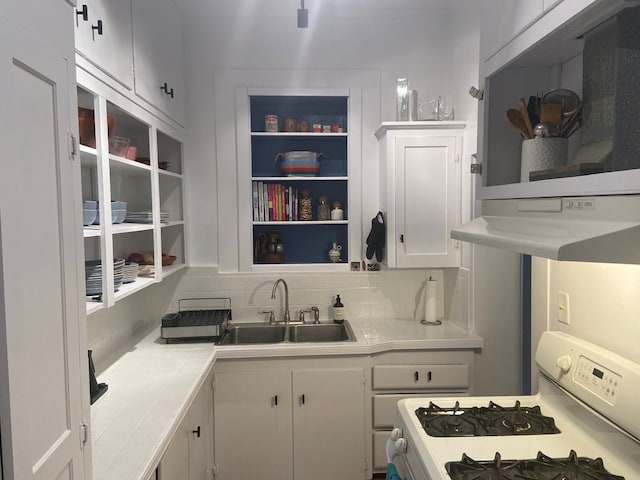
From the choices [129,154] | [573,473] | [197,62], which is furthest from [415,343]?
[197,62]

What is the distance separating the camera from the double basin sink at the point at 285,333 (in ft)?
9.86

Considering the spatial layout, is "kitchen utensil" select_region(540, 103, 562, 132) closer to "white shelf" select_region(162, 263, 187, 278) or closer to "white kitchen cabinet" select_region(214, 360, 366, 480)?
"white kitchen cabinet" select_region(214, 360, 366, 480)

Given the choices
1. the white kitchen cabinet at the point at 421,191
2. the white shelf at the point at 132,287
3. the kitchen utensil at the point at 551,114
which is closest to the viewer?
the kitchen utensil at the point at 551,114

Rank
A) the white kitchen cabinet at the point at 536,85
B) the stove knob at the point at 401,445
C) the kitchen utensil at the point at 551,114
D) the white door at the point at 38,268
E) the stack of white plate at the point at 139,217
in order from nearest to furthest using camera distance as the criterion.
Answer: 1. the white door at the point at 38,268
2. the white kitchen cabinet at the point at 536,85
3. the kitchen utensil at the point at 551,114
4. the stove knob at the point at 401,445
5. the stack of white plate at the point at 139,217

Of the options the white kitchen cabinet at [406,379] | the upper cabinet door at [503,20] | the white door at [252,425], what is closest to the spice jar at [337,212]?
the white kitchen cabinet at [406,379]

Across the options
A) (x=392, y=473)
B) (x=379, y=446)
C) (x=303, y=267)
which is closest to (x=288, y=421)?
(x=379, y=446)

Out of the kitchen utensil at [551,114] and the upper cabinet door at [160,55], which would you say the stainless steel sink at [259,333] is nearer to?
the upper cabinet door at [160,55]

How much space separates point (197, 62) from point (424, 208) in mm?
1773

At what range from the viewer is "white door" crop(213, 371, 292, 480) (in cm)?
257

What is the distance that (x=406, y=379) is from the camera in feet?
8.68

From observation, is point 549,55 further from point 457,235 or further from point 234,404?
point 234,404

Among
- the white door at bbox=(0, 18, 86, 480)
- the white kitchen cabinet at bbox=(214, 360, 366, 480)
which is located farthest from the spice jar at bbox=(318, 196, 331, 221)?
the white door at bbox=(0, 18, 86, 480)

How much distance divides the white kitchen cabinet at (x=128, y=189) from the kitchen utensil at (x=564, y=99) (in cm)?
150

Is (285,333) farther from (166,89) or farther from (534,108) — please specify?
(534,108)
